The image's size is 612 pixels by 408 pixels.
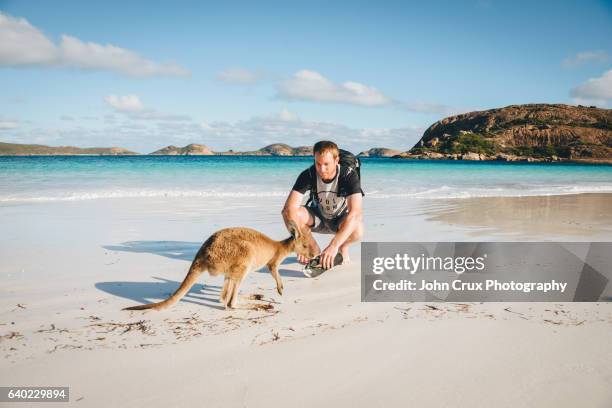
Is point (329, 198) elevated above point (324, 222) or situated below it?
above

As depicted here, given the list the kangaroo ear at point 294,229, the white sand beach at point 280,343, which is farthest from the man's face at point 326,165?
the white sand beach at point 280,343

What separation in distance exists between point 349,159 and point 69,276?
370 cm

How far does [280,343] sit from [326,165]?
2376 millimetres

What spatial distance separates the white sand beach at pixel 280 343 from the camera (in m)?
2.32

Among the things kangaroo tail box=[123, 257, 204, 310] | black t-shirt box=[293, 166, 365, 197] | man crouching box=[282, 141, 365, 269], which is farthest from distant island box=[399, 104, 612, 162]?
kangaroo tail box=[123, 257, 204, 310]

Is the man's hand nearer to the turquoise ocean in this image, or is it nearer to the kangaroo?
the kangaroo

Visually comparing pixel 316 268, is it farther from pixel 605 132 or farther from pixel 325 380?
pixel 605 132

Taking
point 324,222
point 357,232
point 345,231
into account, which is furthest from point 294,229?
point 324,222

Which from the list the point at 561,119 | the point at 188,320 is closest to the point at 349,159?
the point at 188,320

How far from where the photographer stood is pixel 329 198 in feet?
17.3

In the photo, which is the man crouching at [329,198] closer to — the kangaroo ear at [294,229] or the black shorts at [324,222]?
the black shorts at [324,222]

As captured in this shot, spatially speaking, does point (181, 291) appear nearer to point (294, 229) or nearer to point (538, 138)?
point (294, 229)

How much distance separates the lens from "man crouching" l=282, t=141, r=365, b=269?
4668 mm

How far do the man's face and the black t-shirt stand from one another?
0.42 ft
